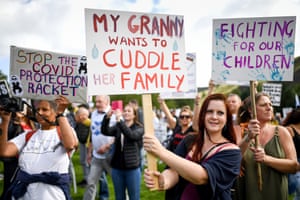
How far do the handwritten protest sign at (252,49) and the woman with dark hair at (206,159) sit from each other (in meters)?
1.01

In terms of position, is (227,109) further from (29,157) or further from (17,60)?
(17,60)

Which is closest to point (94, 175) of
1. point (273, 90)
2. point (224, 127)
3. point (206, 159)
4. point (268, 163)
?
point (268, 163)

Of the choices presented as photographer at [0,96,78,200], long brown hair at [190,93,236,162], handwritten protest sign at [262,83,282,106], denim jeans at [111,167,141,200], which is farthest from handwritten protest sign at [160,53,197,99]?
handwritten protest sign at [262,83,282,106]

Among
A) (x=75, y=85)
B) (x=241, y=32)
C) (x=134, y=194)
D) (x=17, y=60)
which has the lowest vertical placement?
(x=134, y=194)

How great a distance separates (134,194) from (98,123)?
1548 millimetres

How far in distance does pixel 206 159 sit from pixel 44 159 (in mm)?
1568

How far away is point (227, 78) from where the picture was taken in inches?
134

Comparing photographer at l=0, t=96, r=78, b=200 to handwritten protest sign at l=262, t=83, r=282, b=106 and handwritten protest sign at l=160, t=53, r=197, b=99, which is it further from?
handwritten protest sign at l=262, t=83, r=282, b=106

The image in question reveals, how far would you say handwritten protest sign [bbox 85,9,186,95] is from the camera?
227 cm

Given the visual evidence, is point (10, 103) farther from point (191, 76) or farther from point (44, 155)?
point (191, 76)

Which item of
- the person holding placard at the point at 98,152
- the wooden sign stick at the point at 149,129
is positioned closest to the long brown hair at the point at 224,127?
the wooden sign stick at the point at 149,129

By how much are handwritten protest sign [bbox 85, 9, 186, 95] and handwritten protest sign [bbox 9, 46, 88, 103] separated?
1364 millimetres

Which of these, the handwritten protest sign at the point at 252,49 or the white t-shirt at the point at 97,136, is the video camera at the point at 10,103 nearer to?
the handwritten protest sign at the point at 252,49

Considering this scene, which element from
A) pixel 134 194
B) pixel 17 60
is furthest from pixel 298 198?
pixel 17 60
